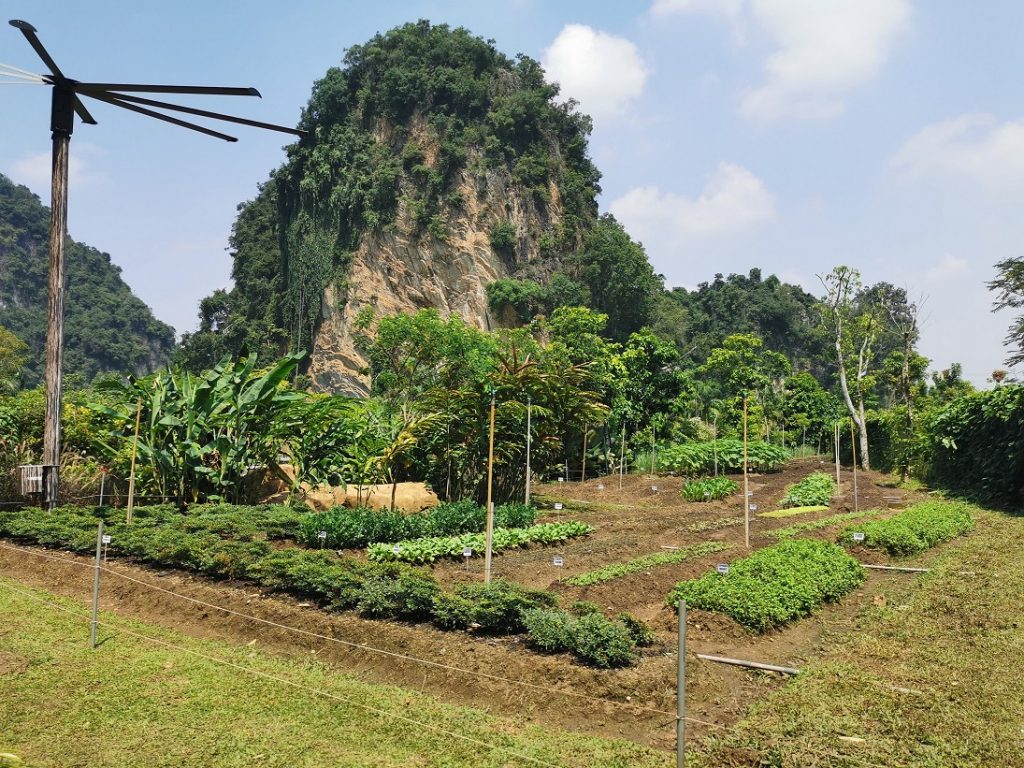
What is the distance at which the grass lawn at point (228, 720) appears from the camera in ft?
18.6

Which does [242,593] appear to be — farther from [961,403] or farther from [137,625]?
[961,403]

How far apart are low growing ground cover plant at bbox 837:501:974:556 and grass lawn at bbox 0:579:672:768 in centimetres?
896

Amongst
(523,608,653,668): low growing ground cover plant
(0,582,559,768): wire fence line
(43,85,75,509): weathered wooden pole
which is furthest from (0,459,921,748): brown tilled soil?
(43,85,75,509): weathered wooden pole

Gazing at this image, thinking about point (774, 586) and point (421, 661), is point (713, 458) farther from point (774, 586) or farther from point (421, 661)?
point (421, 661)

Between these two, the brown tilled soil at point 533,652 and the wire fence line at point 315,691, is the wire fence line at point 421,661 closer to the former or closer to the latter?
the brown tilled soil at point 533,652

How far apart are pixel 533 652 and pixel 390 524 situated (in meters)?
7.01

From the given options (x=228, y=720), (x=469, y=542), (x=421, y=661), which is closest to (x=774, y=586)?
(x=421, y=661)

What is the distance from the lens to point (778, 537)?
14.6 meters

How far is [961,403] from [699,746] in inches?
754

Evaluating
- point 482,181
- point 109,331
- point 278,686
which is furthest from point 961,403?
point 109,331

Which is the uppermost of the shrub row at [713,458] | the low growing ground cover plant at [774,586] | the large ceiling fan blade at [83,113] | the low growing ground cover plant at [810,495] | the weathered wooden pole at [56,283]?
the large ceiling fan blade at [83,113]

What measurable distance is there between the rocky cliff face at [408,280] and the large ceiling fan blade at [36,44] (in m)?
41.1

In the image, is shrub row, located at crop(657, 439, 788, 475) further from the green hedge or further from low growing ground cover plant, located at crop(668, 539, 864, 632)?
low growing ground cover plant, located at crop(668, 539, 864, 632)

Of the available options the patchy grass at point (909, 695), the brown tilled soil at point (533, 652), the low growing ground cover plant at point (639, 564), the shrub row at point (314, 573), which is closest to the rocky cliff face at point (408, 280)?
the shrub row at point (314, 573)
